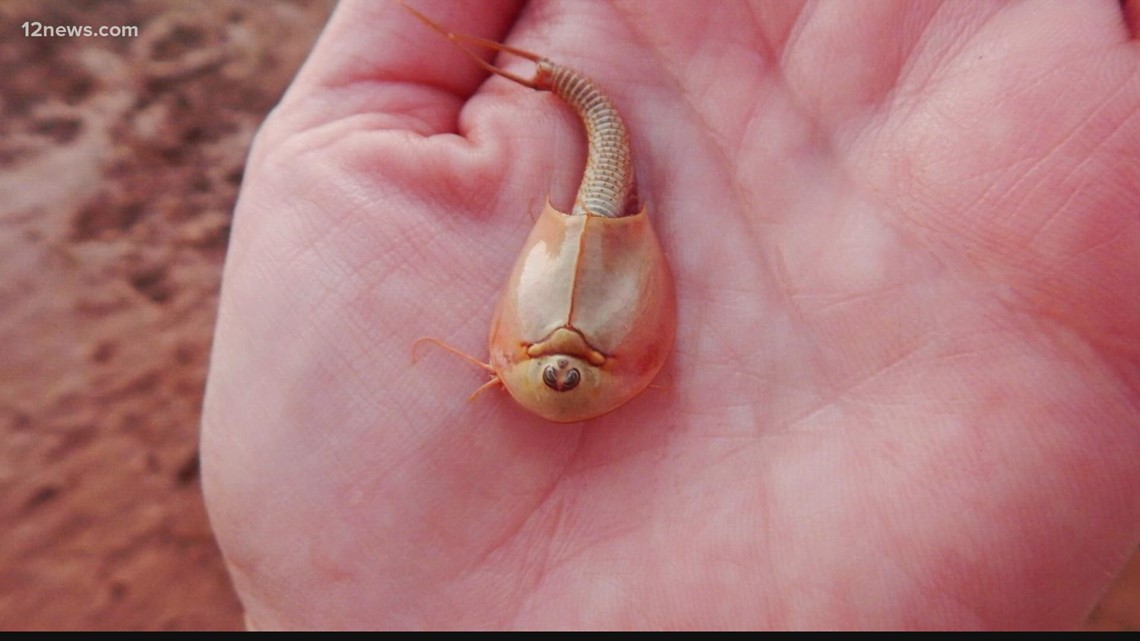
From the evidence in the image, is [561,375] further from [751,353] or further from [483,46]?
[483,46]

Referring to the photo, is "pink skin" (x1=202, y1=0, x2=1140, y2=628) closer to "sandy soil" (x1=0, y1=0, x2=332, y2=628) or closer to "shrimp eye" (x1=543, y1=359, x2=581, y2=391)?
"shrimp eye" (x1=543, y1=359, x2=581, y2=391)

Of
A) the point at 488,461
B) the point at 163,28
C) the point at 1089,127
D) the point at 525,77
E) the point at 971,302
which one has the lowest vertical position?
the point at 163,28

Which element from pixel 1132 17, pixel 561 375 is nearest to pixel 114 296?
pixel 561 375

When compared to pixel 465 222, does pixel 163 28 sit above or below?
below

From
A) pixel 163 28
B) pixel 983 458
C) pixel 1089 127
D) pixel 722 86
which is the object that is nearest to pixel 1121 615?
pixel 983 458

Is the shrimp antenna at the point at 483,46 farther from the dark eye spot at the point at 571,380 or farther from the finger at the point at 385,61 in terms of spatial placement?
the dark eye spot at the point at 571,380

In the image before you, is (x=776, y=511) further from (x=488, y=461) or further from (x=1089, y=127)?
(x=1089, y=127)

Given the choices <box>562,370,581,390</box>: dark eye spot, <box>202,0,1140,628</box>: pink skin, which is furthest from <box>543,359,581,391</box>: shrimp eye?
<box>202,0,1140,628</box>: pink skin
